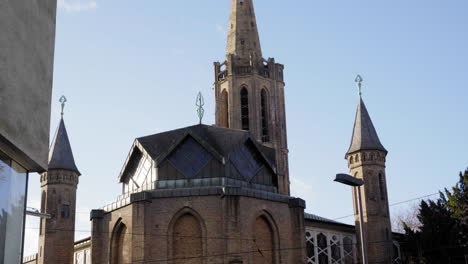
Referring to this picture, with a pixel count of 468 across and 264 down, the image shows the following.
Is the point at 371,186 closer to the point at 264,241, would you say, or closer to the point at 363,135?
the point at 363,135

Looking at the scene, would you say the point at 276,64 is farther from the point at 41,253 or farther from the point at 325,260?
the point at 41,253

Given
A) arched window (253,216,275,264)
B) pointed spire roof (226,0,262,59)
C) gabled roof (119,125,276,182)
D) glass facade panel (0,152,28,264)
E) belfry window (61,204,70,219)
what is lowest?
glass facade panel (0,152,28,264)

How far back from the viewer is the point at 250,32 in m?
72.9

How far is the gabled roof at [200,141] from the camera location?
34.7 meters

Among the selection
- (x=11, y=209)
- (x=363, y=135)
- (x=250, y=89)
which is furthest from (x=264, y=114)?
(x=11, y=209)

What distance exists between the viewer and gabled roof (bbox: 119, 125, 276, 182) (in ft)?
114

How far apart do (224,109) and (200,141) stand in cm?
3637

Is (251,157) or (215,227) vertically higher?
(251,157)

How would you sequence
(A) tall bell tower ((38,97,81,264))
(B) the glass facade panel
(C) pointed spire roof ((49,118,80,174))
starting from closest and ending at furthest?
(B) the glass facade panel
(A) tall bell tower ((38,97,81,264))
(C) pointed spire roof ((49,118,80,174))

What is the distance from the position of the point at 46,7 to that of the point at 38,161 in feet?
11.3

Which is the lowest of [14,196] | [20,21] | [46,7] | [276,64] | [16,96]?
[14,196]

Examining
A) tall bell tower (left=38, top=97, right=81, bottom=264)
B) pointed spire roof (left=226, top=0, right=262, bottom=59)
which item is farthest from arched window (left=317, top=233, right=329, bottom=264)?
pointed spire roof (left=226, top=0, right=262, bottom=59)

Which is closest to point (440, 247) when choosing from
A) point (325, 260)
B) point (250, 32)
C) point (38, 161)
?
point (325, 260)

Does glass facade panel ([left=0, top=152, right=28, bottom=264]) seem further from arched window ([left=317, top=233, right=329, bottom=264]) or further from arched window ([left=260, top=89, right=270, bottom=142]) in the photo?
arched window ([left=260, top=89, right=270, bottom=142])
